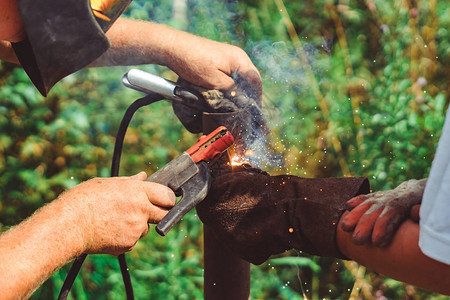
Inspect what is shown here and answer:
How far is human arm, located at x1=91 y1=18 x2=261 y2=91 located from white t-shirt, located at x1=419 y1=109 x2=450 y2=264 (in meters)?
0.95

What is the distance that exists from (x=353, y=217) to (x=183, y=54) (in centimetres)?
91

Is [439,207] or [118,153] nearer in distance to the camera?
[439,207]

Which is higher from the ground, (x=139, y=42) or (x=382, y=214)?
(x=382, y=214)

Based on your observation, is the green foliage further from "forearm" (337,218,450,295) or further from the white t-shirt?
the white t-shirt

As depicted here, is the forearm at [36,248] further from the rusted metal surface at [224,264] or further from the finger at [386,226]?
the finger at [386,226]

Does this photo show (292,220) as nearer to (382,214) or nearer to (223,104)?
(382,214)

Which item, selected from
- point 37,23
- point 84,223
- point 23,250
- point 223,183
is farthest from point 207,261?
point 37,23

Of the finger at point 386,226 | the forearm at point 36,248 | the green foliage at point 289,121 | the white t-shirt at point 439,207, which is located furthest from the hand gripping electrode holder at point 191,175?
the green foliage at point 289,121

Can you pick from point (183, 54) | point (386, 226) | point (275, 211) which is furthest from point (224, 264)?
point (183, 54)

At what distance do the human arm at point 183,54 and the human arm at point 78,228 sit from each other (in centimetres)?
48

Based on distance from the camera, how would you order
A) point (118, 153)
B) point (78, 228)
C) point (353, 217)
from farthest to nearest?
1. point (118, 153)
2. point (78, 228)
3. point (353, 217)

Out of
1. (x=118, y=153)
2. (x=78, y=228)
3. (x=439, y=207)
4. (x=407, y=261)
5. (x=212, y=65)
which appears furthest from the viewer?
(x=118, y=153)

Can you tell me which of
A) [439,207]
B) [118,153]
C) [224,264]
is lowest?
[224,264]

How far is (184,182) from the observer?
53.6 inches
